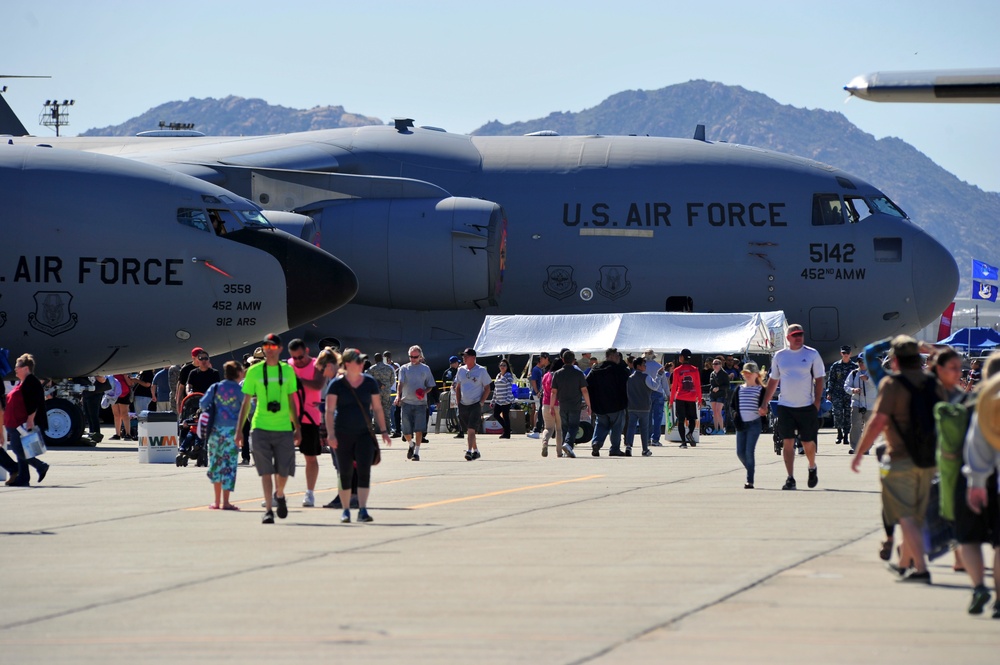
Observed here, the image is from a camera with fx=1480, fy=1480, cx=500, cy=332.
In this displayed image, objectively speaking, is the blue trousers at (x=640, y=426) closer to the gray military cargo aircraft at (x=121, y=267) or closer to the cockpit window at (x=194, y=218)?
the gray military cargo aircraft at (x=121, y=267)

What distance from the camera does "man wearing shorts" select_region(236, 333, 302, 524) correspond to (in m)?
14.1

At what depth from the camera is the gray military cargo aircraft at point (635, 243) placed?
34281 mm

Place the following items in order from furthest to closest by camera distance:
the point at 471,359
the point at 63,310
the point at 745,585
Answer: the point at 63,310, the point at 471,359, the point at 745,585

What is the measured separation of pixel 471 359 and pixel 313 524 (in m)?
10.4

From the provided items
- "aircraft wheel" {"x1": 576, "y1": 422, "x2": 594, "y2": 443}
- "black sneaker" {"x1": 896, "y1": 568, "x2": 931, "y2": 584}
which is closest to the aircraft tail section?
"aircraft wheel" {"x1": 576, "y1": 422, "x2": 594, "y2": 443}

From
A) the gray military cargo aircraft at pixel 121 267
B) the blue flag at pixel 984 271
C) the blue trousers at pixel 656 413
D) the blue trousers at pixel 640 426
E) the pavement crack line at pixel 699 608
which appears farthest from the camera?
the blue flag at pixel 984 271

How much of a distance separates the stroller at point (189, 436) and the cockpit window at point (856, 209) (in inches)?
723

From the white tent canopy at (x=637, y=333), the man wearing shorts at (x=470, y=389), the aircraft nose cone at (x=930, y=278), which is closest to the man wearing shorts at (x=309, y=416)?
the man wearing shorts at (x=470, y=389)

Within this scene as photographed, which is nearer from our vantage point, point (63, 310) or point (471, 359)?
point (471, 359)

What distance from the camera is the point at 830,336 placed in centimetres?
3484

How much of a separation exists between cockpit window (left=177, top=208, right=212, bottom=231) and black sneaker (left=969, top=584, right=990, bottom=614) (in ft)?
68.3

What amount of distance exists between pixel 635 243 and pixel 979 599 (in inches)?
1042

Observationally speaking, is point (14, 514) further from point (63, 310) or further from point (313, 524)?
point (63, 310)

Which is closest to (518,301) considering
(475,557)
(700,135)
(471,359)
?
(700,135)
